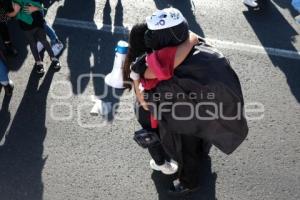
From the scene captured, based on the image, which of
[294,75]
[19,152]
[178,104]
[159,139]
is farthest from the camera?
[294,75]

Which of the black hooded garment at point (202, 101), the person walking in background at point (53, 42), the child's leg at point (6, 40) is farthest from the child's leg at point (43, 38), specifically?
the black hooded garment at point (202, 101)

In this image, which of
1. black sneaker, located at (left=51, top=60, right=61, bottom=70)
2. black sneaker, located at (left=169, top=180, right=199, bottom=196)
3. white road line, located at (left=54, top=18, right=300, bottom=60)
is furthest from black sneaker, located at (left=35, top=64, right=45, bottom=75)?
black sneaker, located at (left=169, top=180, right=199, bottom=196)

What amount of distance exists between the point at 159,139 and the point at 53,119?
5.35 ft

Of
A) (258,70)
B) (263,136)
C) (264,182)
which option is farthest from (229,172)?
(258,70)

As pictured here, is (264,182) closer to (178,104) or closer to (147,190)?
(147,190)

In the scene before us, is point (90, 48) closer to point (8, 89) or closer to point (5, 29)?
point (5, 29)

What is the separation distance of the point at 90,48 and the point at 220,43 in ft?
5.98

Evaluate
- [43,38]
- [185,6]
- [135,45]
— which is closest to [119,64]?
[135,45]

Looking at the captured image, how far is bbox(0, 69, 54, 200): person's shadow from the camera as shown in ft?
13.3

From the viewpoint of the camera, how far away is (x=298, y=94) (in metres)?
5.05

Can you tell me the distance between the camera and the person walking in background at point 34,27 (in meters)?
4.70

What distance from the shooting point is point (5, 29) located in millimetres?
5473

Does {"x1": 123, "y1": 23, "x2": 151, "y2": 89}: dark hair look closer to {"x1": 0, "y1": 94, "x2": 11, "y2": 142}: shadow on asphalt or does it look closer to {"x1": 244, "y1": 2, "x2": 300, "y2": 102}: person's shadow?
{"x1": 0, "y1": 94, "x2": 11, "y2": 142}: shadow on asphalt

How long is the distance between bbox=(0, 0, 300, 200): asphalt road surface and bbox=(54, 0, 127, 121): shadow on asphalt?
14mm
